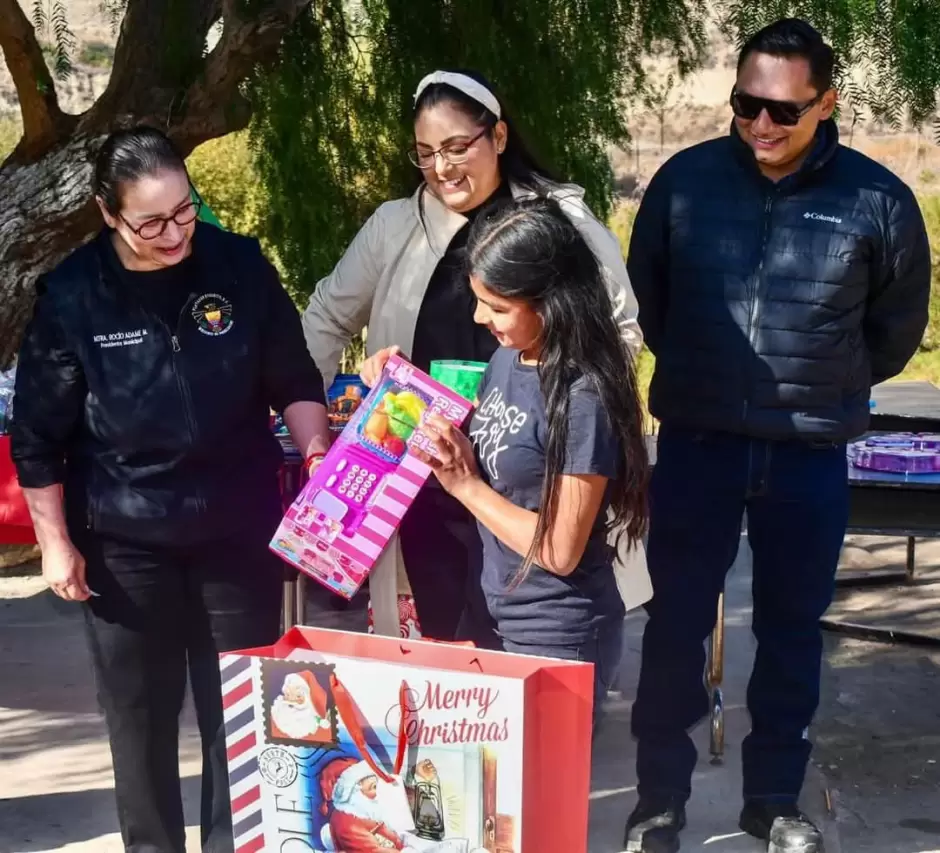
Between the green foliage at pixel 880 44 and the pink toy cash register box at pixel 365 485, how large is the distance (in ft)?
7.73

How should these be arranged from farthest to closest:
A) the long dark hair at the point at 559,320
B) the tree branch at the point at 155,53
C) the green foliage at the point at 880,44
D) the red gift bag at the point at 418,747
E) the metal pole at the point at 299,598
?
1. the tree branch at the point at 155,53
2. the green foliage at the point at 880,44
3. the metal pole at the point at 299,598
4. the long dark hair at the point at 559,320
5. the red gift bag at the point at 418,747

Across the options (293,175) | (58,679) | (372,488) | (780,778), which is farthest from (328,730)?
(293,175)

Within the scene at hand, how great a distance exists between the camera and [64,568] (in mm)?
2992

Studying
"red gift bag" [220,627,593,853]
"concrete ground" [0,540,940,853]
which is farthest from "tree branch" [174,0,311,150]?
"red gift bag" [220,627,593,853]

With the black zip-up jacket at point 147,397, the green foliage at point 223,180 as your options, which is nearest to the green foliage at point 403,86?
the black zip-up jacket at point 147,397

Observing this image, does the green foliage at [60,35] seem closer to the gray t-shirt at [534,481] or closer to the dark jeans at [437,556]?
the dark jeans at [437,556]

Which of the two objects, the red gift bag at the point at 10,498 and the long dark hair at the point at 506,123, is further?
the red gift bag at the point at 10,498

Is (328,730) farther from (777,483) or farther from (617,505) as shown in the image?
(777,483)

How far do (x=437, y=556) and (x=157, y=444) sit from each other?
782 mm

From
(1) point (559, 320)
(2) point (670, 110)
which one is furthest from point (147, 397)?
(2) point (670, 110)

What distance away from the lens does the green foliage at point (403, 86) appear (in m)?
5.39

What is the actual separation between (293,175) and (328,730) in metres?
3.67

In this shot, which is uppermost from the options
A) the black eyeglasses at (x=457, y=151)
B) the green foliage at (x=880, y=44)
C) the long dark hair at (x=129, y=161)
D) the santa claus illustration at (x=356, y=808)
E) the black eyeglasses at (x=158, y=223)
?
the green foliage at (x=880, y=44)

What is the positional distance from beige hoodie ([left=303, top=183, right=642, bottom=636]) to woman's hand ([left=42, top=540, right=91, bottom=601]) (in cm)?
72
